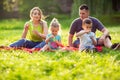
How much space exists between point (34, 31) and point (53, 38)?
80 cm

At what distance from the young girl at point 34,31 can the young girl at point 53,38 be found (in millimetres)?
552

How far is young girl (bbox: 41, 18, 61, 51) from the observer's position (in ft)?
28.6

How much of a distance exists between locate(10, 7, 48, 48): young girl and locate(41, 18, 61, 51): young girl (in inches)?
21.7

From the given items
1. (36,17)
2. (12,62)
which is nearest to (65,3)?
(36,17)

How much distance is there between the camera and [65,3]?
3906 centimetres

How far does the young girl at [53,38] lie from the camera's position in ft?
28.6

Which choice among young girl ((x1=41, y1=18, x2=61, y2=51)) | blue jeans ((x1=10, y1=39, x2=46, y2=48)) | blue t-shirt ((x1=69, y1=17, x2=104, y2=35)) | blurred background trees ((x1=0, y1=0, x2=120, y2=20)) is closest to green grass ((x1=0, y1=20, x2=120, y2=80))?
young girl ((x1=41, y1=18, x2=61, y2=51))

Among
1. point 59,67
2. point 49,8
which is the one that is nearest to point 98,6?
point 49,8

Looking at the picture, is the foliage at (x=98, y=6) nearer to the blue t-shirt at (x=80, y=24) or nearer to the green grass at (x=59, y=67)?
the blue t-shirt at (x=80, y=24)

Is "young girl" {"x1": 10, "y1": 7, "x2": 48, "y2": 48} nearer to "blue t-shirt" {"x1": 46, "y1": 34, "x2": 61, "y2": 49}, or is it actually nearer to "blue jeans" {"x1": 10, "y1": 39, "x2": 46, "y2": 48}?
"blue jeans" {"x1": 10, "y1": 39, "x2": 46, "y2": 48}

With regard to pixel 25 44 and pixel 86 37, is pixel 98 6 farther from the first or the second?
pixel 86 37

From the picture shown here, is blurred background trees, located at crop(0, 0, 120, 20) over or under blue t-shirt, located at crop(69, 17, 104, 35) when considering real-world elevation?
under

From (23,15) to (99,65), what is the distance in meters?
27.6

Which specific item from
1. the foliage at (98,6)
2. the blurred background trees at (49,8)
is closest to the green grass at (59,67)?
the foliage at (98,6)
